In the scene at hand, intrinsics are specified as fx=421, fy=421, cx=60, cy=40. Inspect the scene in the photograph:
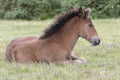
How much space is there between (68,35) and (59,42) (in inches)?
10.8

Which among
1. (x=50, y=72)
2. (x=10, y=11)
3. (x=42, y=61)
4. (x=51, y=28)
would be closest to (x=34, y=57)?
(x=42, y=61)

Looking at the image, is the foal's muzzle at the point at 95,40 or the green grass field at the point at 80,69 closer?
the green grass field at the point at 80,69

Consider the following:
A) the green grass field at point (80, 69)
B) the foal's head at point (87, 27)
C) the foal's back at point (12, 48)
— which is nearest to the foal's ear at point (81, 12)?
the foal's head at point (87, 27)

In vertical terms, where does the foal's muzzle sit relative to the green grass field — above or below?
above

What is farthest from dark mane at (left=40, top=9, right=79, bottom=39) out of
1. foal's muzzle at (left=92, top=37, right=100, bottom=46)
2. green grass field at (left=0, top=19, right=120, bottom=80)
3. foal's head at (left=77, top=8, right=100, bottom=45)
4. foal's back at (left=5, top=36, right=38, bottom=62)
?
green grass field at (left=0, top=19, right=120, bottom=80)

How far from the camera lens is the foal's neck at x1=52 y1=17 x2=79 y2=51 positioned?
8.77 meters

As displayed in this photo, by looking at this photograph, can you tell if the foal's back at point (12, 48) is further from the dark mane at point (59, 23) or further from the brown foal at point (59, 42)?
the dark mane at point (59, 23)

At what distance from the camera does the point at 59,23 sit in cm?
881

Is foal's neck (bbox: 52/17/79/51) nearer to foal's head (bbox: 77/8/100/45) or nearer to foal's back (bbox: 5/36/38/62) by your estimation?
foal's head (bbox: 77/8/100/45)

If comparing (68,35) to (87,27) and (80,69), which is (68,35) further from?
(80,69)

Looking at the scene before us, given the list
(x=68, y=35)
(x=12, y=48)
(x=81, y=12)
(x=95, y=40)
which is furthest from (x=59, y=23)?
(x=12, y=48)

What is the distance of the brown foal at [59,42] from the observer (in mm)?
8508

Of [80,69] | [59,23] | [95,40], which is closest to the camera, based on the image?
[80,69]

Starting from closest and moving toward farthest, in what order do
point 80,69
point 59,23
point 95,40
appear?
point 80,69 → point 95,40 → point 59,23
